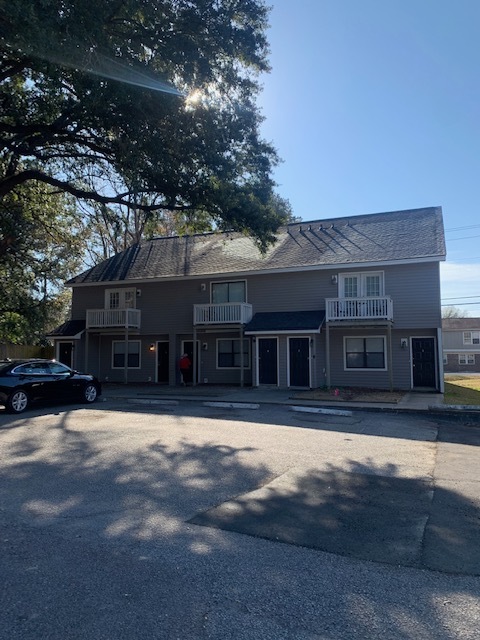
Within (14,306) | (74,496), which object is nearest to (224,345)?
(14,306)

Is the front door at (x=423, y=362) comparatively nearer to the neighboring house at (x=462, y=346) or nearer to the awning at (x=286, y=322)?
the awning at (x=286, y=322)

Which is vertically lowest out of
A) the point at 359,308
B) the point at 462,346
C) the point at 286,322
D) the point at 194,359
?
the point at 194,359

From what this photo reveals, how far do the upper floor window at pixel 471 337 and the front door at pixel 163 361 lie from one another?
1484 inches

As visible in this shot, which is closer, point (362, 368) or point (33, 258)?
point (362, 368)

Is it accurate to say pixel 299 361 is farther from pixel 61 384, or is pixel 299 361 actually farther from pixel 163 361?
pixel 61 384

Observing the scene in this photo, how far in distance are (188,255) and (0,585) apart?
2390 cm

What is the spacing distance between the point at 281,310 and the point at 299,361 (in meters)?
2.50

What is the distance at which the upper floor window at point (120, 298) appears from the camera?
26.2m

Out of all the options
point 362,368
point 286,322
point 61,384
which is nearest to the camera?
point 61,384

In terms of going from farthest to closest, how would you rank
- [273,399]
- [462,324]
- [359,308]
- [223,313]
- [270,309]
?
[462,324] < [270,309] < [223,313] < [359,308] < [273,399]

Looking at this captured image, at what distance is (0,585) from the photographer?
358 cm

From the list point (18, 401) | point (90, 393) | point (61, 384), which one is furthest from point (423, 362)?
point (18, 401)

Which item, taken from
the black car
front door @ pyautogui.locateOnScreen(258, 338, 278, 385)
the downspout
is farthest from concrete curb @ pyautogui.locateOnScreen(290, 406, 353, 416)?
the downspout

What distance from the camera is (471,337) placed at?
5156 cm
